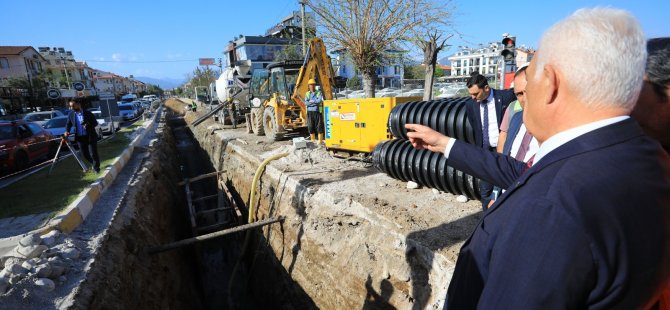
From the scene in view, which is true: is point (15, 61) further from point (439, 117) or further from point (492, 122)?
point (492, 122)

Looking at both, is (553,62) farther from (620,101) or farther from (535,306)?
(535,306)

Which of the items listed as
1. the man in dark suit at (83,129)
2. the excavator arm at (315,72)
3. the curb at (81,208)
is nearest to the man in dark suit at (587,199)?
the curb at (81,208)

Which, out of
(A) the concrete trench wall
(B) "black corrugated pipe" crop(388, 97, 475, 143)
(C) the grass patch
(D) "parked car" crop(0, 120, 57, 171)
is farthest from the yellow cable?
(D) "parked car" crop(0, 120, 57, 171)

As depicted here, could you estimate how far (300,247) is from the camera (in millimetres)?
5711

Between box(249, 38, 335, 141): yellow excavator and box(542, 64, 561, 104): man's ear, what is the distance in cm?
934

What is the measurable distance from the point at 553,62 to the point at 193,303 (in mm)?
6821

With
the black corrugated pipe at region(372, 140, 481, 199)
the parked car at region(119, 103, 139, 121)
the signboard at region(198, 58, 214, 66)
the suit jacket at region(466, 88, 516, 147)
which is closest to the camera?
the suit jacket at region(466, 88, 516, 147)

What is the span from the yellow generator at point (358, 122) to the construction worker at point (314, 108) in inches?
46.5

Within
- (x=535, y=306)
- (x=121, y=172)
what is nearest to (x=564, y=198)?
(x=535, y=306)

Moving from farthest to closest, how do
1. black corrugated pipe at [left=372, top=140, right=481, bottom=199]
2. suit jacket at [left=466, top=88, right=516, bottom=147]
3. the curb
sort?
black corrugated pipe at [left=372, top=140, right=481, bottom=199] → the curb → suit jacket at [left=466, top=88, right=516, bottom=147]

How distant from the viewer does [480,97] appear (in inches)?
159

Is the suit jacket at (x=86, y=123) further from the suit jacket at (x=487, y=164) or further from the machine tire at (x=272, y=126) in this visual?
the suit jacket at (x=487, y=164)

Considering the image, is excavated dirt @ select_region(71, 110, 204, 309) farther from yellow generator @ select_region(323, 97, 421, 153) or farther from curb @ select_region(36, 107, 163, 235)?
yellow generator @ select_region(323, 97, 421, 153)

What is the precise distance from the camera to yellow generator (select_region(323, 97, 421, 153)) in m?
6.88
